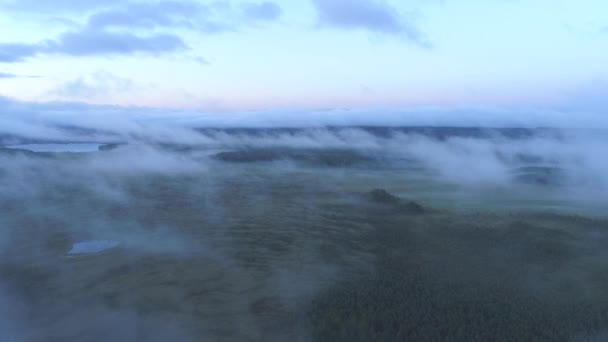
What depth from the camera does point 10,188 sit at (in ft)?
206

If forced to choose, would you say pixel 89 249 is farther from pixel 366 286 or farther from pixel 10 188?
pixel 10 188

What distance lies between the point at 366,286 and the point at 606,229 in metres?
23.5

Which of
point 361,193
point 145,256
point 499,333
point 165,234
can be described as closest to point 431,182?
point 361,193

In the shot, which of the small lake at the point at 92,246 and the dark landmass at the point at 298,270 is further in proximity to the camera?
the small lake at the point at 92,246

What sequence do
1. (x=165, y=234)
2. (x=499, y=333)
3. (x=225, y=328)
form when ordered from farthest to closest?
(x=165, y=234), (x=225, y=328), (x=499, y=333)

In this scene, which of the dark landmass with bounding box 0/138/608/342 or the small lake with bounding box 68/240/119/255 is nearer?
the dark landmass with bounding box 0/138/608/342

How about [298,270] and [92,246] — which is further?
[92,246]

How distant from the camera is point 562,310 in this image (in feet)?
72.1

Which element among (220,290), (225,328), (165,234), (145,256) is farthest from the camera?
(165,234)

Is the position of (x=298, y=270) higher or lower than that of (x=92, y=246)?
higher

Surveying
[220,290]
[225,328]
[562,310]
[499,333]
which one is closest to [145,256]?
[220,290]

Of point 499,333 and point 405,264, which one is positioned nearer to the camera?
point 499,333

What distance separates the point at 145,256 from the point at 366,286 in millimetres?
14672

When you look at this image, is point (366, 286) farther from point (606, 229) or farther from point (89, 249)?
point (606, 229)
